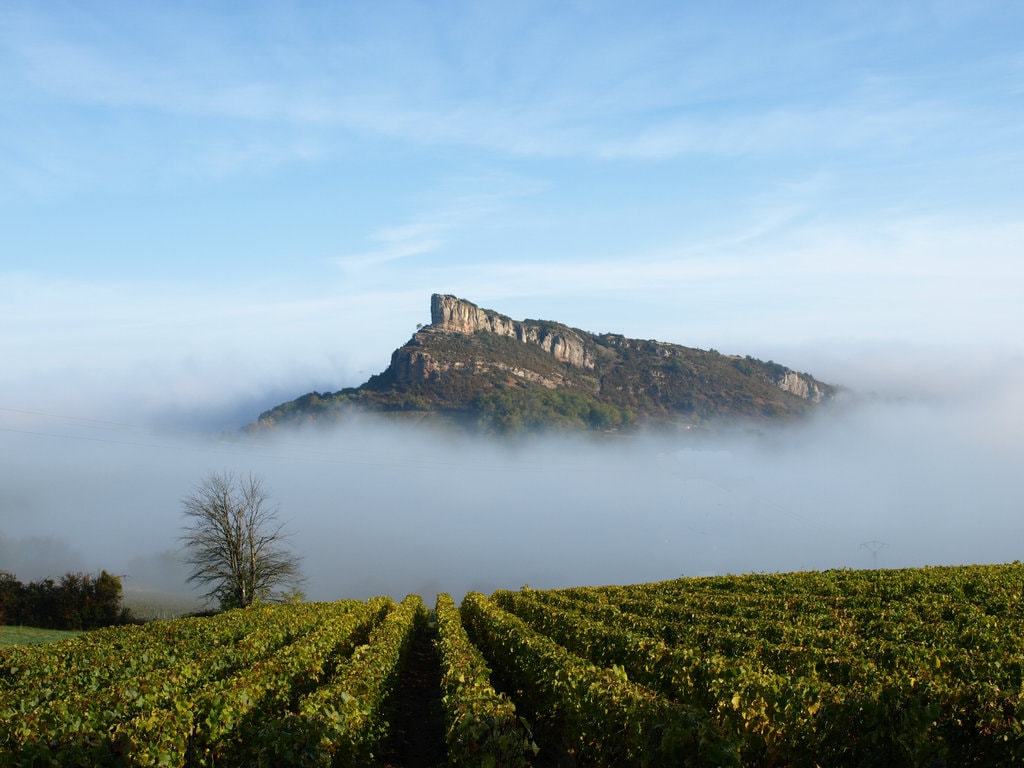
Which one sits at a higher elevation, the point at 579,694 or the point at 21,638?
the point at 579,694

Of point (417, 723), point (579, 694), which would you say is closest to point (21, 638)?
point (417, 723)

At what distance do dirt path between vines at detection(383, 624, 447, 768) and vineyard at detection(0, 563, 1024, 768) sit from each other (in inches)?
6.3

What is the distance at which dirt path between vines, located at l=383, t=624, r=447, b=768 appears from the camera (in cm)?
1605

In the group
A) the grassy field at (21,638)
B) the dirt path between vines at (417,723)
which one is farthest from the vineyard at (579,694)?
the grassy field at (21,638)

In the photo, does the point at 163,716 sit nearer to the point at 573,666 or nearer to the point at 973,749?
the point at 573,666

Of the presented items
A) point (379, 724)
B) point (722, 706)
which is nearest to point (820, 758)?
point (722, 706)

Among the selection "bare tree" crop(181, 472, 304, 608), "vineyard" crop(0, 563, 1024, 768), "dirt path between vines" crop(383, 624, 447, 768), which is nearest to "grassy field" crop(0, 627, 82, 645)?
"bare tree" crop(181, 472, 304, 608)

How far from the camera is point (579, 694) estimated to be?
12078 millimetres

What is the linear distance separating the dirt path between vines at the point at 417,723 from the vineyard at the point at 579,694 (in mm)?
160

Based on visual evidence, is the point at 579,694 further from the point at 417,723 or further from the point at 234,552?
the point at 234,552

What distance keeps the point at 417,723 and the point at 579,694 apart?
30.6 ft

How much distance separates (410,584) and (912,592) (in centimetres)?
17798

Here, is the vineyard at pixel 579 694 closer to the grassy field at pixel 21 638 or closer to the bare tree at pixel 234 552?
the grassy field at pixel 21 638

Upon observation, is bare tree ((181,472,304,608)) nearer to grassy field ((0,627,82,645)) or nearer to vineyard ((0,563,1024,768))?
grassy field ((0,627,82,645))
